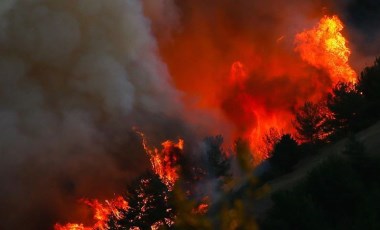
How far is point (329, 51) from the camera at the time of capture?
7956cm

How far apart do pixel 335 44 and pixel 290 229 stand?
59.5m

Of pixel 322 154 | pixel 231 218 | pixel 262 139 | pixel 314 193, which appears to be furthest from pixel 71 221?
pixel 231 218

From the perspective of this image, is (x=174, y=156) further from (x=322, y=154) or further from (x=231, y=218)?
(x=231, y=218)

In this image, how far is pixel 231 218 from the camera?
12.2m

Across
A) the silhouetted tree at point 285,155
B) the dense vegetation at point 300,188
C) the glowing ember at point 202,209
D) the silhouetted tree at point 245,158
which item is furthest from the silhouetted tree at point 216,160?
the silhouetted tree at point 245,158

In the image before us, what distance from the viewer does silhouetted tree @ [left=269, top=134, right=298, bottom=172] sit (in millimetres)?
41156

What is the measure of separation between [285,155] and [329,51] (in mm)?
42580

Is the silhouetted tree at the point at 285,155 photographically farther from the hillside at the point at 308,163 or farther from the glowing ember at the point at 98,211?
the glowing ember at the point at 98,211

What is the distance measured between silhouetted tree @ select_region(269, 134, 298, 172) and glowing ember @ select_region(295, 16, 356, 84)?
3704 cm

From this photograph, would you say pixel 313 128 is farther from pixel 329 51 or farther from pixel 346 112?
pixel 329 51

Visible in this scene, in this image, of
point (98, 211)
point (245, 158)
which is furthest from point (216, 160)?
point (245, 158)

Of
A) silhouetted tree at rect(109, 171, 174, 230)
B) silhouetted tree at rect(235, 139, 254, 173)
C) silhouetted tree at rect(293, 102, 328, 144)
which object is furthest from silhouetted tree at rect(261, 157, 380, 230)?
silhouetted tree at rect(293, 102, 328, 144)

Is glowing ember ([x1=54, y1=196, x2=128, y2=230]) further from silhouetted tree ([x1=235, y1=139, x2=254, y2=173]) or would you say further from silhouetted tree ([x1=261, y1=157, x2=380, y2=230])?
silhouetted tree ([x1=235, y1=139, x2=254, y2=173])

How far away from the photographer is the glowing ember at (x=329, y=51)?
7819cm
